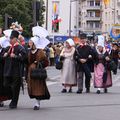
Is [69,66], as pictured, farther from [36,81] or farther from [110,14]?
[110,14]

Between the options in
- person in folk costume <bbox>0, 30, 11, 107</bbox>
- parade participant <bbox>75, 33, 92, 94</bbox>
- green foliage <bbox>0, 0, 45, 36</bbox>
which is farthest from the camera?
green foliage <bbox>0, 0, 45, 36</bbox>

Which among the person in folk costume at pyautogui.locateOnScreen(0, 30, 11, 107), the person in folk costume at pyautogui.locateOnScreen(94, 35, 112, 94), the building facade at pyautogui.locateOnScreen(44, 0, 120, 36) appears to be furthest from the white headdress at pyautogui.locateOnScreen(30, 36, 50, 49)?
the building facade at pyautogui.locateOnScreen(44, 0, 120, 36)

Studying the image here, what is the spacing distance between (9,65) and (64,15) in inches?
3580

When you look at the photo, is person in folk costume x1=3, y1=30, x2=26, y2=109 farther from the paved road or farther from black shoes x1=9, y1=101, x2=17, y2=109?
the paved road

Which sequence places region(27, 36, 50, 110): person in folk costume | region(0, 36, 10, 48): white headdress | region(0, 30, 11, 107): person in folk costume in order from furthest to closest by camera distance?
region(0, 36, 10, 48): white headdress, region(0, 30, 11, 107): person in folk costume, region(27, 36, 50, 110): person in folk costume

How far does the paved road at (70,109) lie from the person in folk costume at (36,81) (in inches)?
12.5

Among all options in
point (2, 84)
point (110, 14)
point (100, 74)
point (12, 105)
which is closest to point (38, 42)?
point (2, 84)

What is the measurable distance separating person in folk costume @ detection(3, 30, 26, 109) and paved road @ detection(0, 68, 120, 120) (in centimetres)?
45

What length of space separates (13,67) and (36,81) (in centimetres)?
61

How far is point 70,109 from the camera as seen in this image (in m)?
13.7

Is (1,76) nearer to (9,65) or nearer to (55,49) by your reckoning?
(9,65)

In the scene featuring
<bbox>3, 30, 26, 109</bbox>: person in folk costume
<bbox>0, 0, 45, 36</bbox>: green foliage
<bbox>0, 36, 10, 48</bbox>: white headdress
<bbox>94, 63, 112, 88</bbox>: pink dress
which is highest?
<bbox>0, 0, 45, 36</bbox>: green foliage

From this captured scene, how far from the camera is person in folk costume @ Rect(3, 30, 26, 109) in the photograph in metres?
13.4

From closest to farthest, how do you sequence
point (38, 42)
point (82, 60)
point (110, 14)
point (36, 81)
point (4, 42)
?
point (36, 81), point (38, 42), point (4, 42), point (82, 60), point (110, 14)
